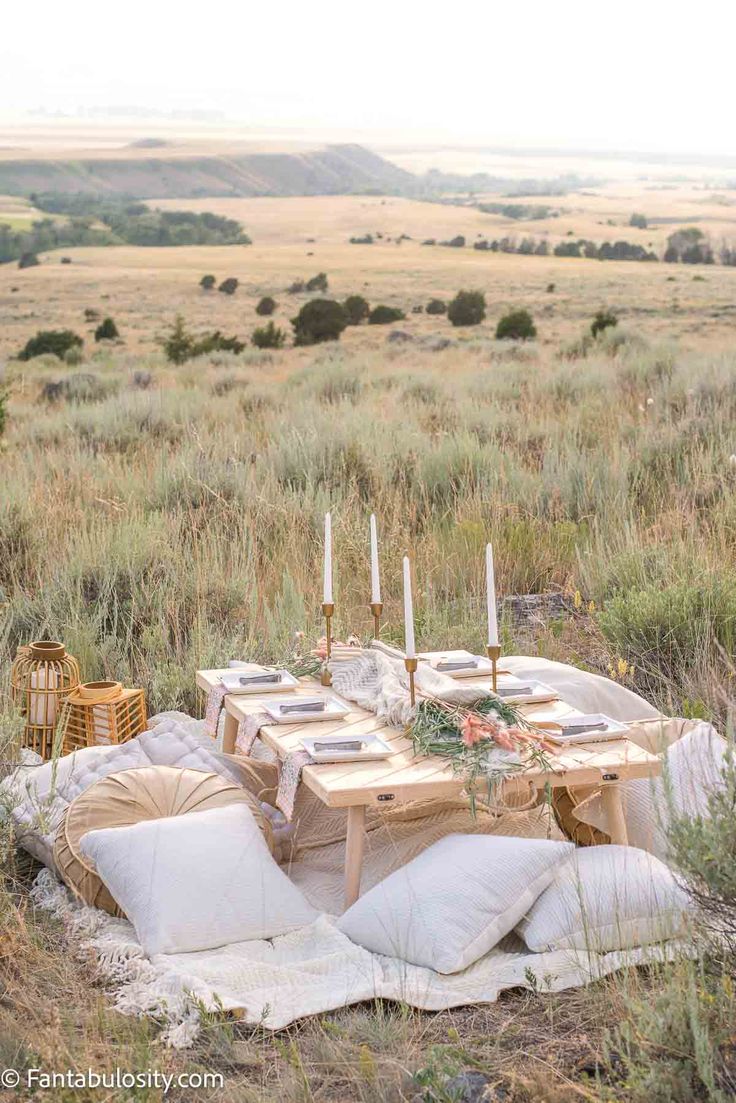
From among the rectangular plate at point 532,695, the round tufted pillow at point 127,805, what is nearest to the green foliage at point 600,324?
the rectangular plate at point 532,695

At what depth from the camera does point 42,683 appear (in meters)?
5.50

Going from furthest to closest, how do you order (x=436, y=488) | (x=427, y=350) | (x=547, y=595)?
(x=427, y=350)
(x=436, y=488)
(x=547, y=595)

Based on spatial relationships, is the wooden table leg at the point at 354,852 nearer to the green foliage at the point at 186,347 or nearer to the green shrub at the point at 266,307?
the green foliage at the point at 186,347

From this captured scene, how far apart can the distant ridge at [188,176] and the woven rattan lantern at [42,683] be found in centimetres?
14311

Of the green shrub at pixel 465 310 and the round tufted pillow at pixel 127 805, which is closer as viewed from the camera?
the round tufted pillow at pixel 127 805

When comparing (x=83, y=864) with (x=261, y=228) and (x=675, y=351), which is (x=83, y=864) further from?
(x=261, y=228)

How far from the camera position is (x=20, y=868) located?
4.38 metres

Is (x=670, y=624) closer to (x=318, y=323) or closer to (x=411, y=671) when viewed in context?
(x=411, y=671)

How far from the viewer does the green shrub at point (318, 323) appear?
32094mm

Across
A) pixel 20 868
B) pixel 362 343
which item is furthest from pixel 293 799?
pixel 362 343

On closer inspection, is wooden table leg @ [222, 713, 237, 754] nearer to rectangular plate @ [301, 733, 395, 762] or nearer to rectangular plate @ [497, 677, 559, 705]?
rectangular plate @ [301, 733, 395, 762]

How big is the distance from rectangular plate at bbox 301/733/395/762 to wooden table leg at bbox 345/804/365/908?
0.55 feet

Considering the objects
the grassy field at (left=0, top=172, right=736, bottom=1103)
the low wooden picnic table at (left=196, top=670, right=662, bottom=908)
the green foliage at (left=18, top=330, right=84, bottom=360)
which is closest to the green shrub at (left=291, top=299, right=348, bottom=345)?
the green foliage at (left=18, top=330, right=84, bottom=360)

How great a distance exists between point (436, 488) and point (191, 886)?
20.7ft
